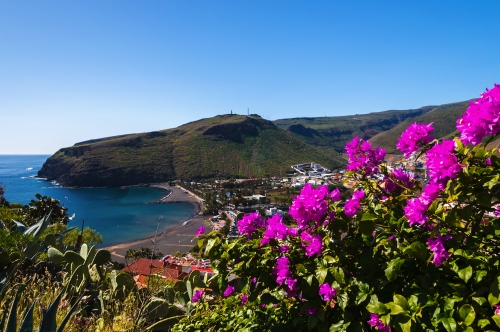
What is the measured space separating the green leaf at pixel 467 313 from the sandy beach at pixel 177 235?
16.6m

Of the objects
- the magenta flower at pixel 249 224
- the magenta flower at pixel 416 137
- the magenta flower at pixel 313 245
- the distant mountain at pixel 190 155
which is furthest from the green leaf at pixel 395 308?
the distant mountain at pixel 190 155

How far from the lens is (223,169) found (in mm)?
92625

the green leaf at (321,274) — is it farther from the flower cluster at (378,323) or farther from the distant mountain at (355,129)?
the distant mountain at (355,129)

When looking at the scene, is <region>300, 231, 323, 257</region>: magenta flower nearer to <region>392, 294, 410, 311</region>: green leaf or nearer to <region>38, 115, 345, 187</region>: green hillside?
<region>392, 294, 410, 311</region>: green leaf

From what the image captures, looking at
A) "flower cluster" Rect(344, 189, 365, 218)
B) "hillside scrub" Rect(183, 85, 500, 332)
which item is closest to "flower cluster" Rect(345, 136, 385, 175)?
"hillside scrub" Rect(183, 85, 500, 332)

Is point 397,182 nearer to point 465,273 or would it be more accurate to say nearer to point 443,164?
point 443,164

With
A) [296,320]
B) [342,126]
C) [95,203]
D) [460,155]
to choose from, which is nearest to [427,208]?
[460,155]

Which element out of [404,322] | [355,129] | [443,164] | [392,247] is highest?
[355,129]

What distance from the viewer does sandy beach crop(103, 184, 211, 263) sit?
1339 inches

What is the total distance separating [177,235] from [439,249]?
139 ft

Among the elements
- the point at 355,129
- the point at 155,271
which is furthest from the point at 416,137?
the point at 355,129

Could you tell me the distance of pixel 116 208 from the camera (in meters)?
59.4

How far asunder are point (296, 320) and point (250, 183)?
76.4 meters

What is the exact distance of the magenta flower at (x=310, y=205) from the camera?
66.4 inches
